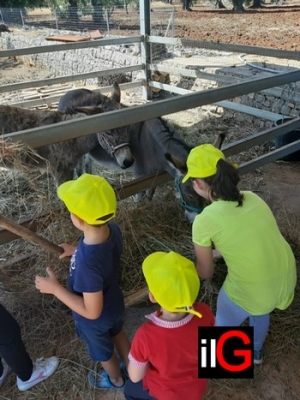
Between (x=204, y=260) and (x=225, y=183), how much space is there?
49 centimetres

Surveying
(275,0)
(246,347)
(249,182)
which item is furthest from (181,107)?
(275,0)

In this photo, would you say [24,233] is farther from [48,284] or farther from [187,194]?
[187,194]

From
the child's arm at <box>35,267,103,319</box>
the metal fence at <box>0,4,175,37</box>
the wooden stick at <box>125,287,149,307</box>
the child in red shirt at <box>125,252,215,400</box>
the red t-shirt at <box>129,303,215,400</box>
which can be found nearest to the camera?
the child in red shirt at <box>125,252,215,400</box>

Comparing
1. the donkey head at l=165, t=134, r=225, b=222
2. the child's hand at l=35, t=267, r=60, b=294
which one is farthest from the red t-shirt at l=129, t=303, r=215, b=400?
the donkey head at l=165, t=134, r=225, b=222

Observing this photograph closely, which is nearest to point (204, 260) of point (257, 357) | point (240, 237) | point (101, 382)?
point (240, 237)

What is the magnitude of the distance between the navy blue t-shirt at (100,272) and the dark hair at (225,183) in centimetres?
61

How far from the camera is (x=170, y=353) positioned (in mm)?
1579

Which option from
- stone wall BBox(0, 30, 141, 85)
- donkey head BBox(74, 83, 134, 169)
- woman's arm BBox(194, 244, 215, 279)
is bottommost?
stone wall BBox(0, 30, 141, 85)

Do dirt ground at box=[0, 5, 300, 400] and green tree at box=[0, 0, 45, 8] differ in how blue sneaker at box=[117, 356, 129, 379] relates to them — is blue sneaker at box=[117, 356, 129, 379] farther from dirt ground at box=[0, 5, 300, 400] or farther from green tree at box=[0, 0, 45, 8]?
green tree at box=[0, 0, 45, 8]

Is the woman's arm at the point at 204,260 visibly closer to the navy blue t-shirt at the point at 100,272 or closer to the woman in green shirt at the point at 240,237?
the woman in green shirt at the point at 240,237

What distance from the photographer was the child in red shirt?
1473mm

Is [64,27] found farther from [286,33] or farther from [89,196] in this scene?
[89,196]

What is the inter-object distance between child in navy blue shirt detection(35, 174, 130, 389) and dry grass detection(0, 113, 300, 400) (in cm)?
52

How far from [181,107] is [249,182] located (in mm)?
2799
